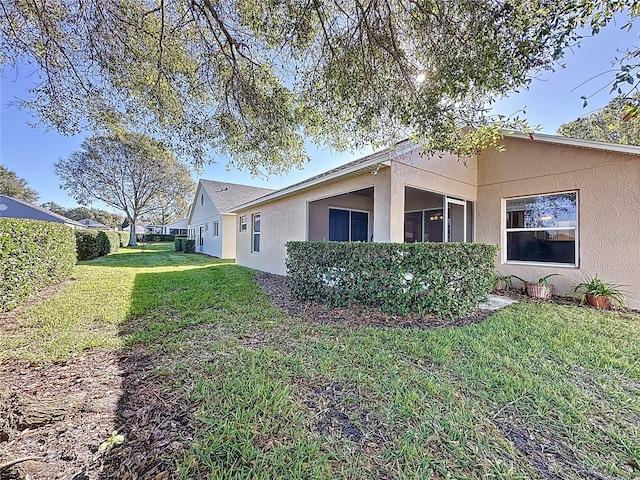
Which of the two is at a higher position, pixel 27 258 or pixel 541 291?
pixel 27 258

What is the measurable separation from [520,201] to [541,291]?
8.35ft

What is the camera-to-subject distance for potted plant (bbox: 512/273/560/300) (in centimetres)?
689

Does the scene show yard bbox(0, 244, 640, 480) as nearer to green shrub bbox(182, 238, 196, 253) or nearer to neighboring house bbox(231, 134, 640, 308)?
neighboring house bbox(231, 134, 640, 308)

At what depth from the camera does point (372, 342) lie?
395 centimetres

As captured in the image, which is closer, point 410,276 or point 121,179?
point 410,276

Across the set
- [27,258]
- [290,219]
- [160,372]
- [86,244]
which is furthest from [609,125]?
[86,244]

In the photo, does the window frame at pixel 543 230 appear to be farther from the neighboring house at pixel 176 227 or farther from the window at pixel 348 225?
the neighboring house at pixel 176 227

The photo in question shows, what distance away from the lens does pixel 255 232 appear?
12914mm

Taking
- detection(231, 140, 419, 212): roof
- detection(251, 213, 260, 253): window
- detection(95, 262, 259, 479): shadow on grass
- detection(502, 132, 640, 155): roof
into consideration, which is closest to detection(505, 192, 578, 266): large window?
detection(502, 132, 640, 155): roof

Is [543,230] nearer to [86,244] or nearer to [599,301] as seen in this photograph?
[599,301]

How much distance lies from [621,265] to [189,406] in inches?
341

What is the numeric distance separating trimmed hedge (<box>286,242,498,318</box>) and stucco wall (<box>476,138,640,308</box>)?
9.86 ft

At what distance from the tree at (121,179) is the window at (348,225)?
1799 cm

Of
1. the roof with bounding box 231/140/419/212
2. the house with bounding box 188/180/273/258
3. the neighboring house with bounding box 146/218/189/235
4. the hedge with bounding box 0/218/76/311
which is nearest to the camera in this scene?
the hedge with bounding box 0/218/76/311
